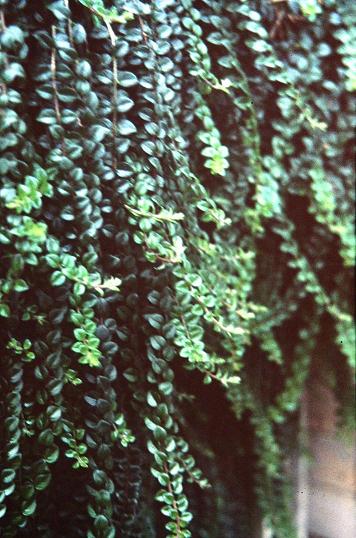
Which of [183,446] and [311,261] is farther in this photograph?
[311,261]

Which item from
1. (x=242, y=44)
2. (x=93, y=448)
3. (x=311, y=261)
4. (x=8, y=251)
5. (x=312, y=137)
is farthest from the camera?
(x=311, y=261)

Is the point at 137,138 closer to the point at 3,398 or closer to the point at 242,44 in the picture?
the point at 242,44

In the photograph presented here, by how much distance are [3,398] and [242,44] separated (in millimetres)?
960

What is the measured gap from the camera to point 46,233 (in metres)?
0.99

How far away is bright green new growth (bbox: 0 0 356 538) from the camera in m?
0.98

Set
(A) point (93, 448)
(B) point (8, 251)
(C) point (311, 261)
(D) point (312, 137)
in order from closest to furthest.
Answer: (B) point (8, 251), (A) point (93, 448), (D) point (312, 137), (C) point (311, 261)

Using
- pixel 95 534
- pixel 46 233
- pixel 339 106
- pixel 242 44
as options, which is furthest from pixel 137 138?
pixel 95 534

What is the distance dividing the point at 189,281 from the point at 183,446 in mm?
364

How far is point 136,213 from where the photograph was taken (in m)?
1.03

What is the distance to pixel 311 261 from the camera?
5.16 ft

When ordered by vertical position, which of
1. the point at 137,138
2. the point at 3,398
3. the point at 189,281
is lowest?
the point at 3,398

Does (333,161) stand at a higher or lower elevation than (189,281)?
higher

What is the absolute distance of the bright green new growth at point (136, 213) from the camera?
0.98m

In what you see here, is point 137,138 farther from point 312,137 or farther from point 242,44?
point 312,137
